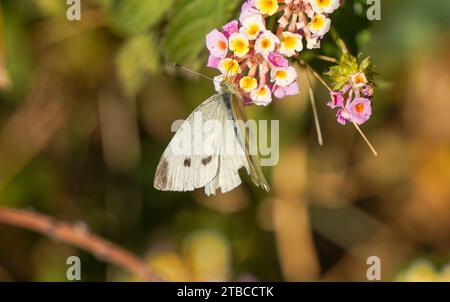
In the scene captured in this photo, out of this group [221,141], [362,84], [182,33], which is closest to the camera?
[362,84]

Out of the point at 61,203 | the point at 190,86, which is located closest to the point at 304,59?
the point at 190,86

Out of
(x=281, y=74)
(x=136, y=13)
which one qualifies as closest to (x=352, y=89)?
(x=281, y=74)

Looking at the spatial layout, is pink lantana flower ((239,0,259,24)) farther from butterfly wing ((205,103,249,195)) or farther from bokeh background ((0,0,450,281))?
bokeh background ((0,0,450,281))

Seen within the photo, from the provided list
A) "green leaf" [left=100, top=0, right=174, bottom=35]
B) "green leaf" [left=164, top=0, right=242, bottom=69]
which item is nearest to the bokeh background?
"green leaf" [left=100, top=0, right=174, bottom=35]

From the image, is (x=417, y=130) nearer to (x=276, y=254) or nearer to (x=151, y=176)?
(x=276, y=254)

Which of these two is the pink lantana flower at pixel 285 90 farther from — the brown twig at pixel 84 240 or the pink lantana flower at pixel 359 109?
the brown twig at pixel 84 240

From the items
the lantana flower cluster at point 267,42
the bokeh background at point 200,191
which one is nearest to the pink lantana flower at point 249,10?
the lantana flower cluster at point 267,42
